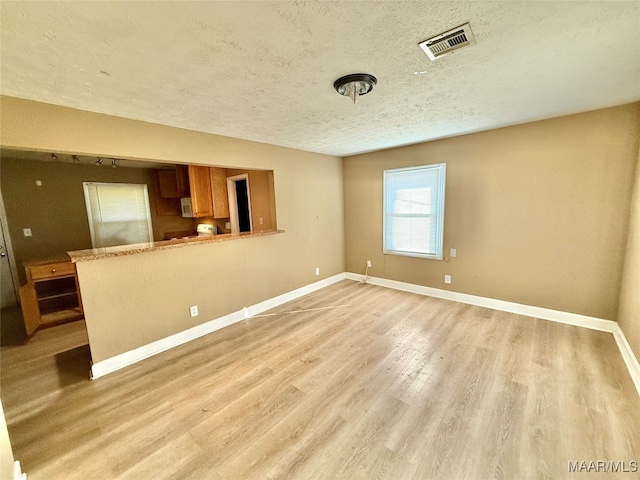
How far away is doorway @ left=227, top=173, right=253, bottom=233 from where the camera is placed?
470cm

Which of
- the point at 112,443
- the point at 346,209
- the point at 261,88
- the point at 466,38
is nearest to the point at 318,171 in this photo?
the point at 346,209

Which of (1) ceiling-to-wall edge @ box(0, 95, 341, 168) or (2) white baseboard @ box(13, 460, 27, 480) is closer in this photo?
(2) white baseboard @ box(13, 460, 27, 480)

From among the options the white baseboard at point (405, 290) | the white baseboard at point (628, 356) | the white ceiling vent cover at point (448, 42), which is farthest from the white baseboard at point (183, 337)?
the white baseboard at point (628, 356)

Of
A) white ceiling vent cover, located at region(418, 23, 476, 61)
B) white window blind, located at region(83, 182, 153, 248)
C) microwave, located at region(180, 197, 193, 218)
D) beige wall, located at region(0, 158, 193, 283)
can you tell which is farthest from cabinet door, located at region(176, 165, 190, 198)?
white ceiling vent cover, located at region(418, 23, 476, 61)

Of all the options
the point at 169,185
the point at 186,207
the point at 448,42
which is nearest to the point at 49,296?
the point at 186,207

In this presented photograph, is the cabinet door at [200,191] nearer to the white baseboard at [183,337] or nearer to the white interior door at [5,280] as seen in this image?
the white baseboard at [183,337]

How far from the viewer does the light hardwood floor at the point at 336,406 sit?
1455mm

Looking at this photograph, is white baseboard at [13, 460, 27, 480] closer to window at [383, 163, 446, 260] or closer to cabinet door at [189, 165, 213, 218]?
cabinet door at [189, 165, 213, 218]

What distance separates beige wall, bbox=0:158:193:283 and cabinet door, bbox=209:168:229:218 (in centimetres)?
208

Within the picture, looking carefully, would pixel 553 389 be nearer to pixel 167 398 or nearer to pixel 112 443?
pixel 167 398

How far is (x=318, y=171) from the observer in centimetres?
439

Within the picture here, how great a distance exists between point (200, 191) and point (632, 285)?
18.1ft

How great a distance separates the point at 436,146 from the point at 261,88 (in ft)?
9.44

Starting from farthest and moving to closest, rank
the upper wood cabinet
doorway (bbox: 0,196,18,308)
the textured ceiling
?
the upper wood cabinet, doorway (bbox: 0,196,18,308), the textured ceiling
